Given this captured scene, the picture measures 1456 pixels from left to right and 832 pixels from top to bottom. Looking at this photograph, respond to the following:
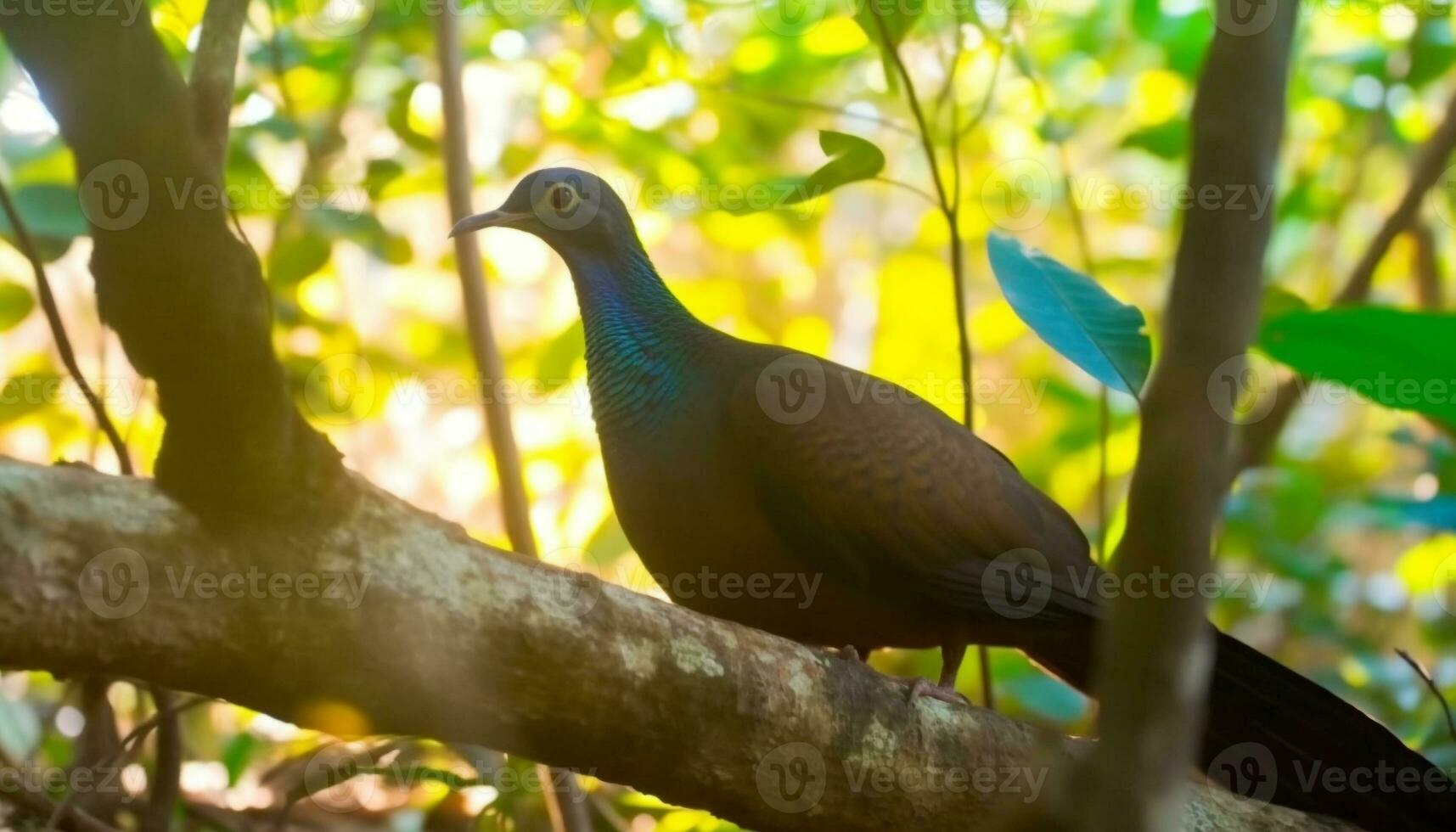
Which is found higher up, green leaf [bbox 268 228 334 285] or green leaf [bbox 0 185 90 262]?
green leaf [bbox 268 228 334 285]

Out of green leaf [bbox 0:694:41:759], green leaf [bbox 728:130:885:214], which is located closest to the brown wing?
green leaf [bbox 728:130:885:214]

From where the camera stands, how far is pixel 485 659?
2076mm

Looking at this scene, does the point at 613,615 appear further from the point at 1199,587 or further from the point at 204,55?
the point at 1199,587

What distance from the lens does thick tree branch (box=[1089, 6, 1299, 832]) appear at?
100cm

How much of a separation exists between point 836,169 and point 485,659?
5.56ft

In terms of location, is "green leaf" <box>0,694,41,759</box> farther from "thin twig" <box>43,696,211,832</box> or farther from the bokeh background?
"thin twig" <box>43,696,211,832</box>

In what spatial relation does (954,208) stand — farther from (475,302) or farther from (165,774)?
(165,774)

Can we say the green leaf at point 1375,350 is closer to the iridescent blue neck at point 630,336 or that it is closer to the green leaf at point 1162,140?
the iridescent blue neck at point 630,336

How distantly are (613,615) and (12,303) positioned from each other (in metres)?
2.22

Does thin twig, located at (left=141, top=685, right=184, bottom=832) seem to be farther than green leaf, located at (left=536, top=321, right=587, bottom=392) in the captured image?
No

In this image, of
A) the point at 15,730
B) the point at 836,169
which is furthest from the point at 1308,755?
the point at 15,730

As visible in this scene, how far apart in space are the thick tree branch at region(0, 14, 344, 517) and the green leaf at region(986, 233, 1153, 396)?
5.45 feet

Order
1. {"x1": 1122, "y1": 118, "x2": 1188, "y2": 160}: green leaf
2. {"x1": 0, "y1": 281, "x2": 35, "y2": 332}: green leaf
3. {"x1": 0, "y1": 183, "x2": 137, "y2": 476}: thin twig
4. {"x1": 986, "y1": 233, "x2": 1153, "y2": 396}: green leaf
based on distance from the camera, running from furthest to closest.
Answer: {"x1": 1122, "y1": 118, "x2": 1188, "y2": 160}: green leaf → {"x1": 0, "y1": 281, "x2": 35, "y2": 332}: green leaf → {"x1": 986, "y1": 233, "x2": 1153, "y2": 396}: green leaf → {"x1": 0, "y1": 183, "x2": 137, "y2": 476}: thin twig

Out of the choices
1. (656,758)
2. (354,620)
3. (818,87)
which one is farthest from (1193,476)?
(818,87)
